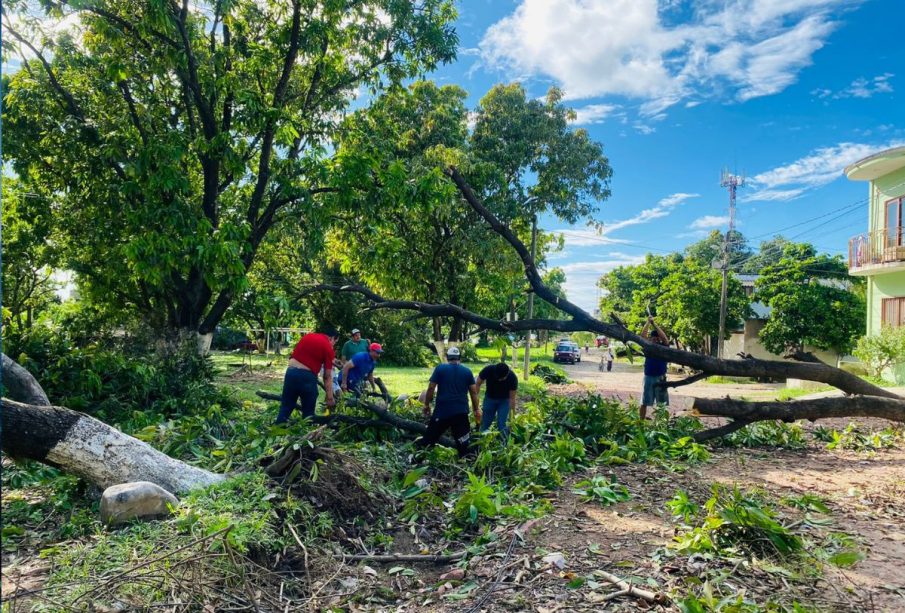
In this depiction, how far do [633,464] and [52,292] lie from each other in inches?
898

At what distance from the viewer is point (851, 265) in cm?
2184

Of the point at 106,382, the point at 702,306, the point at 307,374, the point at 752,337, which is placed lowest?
the point at 106,382

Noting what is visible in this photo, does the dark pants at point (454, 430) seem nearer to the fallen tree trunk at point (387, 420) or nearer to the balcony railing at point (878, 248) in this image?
the fallen tree trunk at point (387, 420)

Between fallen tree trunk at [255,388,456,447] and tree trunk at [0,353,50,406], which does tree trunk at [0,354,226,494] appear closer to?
tree trunk at [0,353,50,406]

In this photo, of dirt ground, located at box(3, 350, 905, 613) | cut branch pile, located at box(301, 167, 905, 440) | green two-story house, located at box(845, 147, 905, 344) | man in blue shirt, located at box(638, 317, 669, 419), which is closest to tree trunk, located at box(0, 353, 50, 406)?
dirt ground, located at box(3, 350, 905, 613)

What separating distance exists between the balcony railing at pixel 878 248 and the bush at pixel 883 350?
8.10 feet

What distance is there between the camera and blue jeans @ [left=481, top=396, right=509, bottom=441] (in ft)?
27.1

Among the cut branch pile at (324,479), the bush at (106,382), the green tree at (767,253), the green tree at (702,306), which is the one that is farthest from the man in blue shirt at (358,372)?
the green tree at (767,253)

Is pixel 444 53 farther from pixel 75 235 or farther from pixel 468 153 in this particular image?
pixel 75 235

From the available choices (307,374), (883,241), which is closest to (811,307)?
(883,241)

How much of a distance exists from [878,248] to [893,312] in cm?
219

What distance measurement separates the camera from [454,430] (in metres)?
7.18

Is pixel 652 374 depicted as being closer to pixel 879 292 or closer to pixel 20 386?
pixel 20 386

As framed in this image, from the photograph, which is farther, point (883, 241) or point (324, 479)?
point (883, 241)
